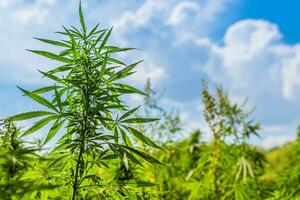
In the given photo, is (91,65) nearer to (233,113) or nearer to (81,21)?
(81,21)

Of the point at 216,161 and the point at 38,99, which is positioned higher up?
the point at 216,161

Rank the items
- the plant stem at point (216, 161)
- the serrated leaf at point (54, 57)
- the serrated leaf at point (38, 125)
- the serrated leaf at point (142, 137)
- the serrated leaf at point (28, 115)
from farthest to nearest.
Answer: the plant stem at point (216, 161), the serrated leaf at point (54, 57), the serrated leaf at point (142, 137), the serrated leaf at point (38, 125), the serrated leaf at point (28, 115)

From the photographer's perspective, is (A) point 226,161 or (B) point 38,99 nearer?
(B) point 38,99

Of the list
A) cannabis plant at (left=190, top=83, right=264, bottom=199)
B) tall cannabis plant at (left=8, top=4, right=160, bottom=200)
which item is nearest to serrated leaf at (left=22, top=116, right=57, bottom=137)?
tall cannabis plant at (left=8, top=4, right=160, bottom=200)

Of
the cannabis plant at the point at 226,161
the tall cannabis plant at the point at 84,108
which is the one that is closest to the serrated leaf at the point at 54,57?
the tall cannabis plant at the point at 84,108

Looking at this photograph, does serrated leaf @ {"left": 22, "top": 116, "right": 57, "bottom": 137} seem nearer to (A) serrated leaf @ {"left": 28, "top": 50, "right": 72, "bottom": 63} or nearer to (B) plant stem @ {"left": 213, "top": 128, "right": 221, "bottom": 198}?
(A) serrated leaf @ {"left": 28, "top": 50, "right": 72, "bottom": 63}

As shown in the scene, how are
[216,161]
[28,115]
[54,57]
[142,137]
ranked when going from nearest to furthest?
[28,115]
[142,137]
[54,57]
[216,161]

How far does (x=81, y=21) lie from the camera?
3559 mm

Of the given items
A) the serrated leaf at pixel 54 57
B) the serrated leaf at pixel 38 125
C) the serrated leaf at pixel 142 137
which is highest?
the serrated leaf at pixel 54 57

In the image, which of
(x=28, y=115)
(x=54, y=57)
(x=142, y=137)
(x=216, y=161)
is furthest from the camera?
(x=216, y=161)

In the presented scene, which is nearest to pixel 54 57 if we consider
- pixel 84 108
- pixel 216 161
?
pixel 84 108

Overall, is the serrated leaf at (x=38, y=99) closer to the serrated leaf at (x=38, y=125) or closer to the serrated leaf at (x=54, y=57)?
the serrated leaf at (x=38, y=125)

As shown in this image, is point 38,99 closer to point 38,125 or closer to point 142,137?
point 38,125

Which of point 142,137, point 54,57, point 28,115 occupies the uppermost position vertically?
point 54,57
